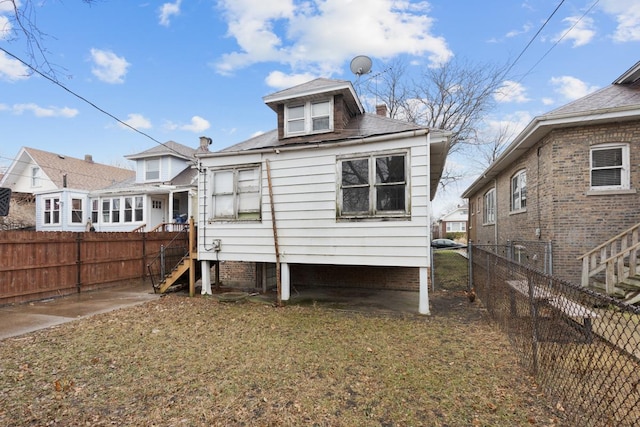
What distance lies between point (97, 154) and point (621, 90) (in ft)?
118

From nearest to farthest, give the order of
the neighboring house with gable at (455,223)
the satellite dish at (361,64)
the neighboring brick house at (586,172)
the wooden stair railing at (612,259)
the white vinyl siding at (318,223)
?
the wooden stair railing at (612,259), the white vinyl siding at (318,223), the neighboring brick house at (586,172), the satellite dish at (361,64), the neighboring house with gable at (455,223)

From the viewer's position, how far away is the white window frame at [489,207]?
14635 mm

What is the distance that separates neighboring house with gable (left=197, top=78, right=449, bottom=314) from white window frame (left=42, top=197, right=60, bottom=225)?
622 inches

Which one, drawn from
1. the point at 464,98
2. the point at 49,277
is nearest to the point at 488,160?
the point at 464,98

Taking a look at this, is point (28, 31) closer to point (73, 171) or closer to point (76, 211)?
point (76, 211)

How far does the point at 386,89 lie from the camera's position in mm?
23406

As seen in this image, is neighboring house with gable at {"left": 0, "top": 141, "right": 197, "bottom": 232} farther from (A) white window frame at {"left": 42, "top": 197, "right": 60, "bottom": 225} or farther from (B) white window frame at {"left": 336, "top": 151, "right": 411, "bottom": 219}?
(B) white window frame at {"left": 336, "top": 151, "right": 411, "bottom": 219}

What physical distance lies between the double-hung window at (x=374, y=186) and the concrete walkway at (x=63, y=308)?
19.9ft

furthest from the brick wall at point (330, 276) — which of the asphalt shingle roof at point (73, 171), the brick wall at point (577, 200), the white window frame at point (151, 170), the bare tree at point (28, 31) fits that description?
the asphalt shingle roof at point (73, 171)

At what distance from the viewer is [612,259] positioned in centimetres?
632

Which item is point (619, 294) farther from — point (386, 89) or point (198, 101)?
point (386, 89)

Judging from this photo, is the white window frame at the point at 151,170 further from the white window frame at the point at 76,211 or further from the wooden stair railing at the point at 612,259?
the wooden stair railing at the point at 612,259

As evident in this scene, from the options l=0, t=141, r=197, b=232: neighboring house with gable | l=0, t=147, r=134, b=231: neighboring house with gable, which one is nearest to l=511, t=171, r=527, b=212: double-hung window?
l=0, t=141, r=197, b=232: neighboring house with gable

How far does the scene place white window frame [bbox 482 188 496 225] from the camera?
48.0 ft
